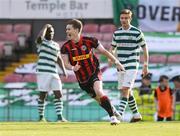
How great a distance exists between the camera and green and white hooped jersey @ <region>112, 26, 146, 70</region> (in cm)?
1333

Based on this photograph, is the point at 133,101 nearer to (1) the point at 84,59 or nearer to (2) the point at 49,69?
(1) the point at 84,59

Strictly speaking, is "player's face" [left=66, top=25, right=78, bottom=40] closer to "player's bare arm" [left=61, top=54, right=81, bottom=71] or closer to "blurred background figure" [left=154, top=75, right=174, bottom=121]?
"player's bare arm" [left=61, top=54, right=81, bottom=71]

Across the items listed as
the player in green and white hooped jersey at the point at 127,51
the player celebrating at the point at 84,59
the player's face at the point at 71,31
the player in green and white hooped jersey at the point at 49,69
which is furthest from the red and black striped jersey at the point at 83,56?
the player in green and white hooped jersey at the point at 49,69

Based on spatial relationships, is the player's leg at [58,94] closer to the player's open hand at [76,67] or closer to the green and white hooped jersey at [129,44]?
the green and white hooped jersey at [129,44]

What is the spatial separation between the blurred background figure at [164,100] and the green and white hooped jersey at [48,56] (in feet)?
9.29

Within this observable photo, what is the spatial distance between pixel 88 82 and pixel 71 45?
25.1 inches

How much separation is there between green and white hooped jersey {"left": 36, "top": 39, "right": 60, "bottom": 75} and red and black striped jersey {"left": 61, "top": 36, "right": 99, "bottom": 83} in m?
3.53

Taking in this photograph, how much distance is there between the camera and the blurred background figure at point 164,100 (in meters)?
17.5

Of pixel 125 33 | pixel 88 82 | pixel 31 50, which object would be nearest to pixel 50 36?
pixel 125 33

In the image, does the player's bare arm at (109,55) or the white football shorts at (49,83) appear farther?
the white football shorts at (49,83)

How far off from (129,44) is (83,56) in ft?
5.07

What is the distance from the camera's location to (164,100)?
17531 mm

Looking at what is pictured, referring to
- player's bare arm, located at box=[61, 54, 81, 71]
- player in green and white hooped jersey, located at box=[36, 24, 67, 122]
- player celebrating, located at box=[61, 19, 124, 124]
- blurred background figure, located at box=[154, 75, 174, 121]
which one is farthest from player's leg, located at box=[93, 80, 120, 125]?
blurred background figure, located at box=[154, 75, 174, 121]
